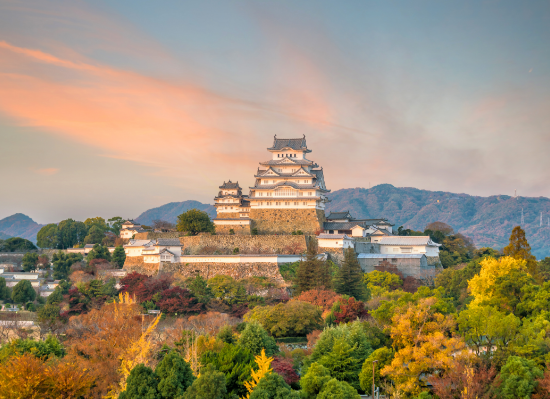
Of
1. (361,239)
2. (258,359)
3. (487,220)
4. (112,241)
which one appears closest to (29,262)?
(112,241)

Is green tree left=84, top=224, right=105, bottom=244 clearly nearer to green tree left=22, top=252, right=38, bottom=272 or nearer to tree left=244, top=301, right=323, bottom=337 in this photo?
green tree left=22, top=252, right=38, bottom=272

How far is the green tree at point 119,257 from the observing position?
46812 millimetres

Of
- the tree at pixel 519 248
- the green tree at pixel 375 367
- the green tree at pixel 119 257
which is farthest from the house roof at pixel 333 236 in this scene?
the green tree at pixel 375 367

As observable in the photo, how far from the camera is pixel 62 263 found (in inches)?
1912

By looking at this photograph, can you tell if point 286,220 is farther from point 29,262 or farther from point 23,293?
point 29,262

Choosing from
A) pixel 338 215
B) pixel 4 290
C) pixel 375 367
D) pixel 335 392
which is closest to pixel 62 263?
pixel 4 290

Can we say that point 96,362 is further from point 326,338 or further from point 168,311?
point 168,311

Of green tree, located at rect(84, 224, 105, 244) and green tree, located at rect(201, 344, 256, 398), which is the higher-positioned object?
green tree, located at rect(84, 224, 105, 244)

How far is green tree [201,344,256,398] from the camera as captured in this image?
62.7 feet

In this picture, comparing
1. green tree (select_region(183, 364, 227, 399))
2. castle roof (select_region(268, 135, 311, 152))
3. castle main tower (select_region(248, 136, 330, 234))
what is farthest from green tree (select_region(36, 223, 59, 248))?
green tree (select_region(183, 364, 227, 399))

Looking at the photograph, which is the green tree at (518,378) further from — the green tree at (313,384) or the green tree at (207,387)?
the green tree at (207,387)

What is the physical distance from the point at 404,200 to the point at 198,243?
11280cm

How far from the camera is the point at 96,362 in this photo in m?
21.0

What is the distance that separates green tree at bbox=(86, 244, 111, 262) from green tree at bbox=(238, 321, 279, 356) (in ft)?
91.2
